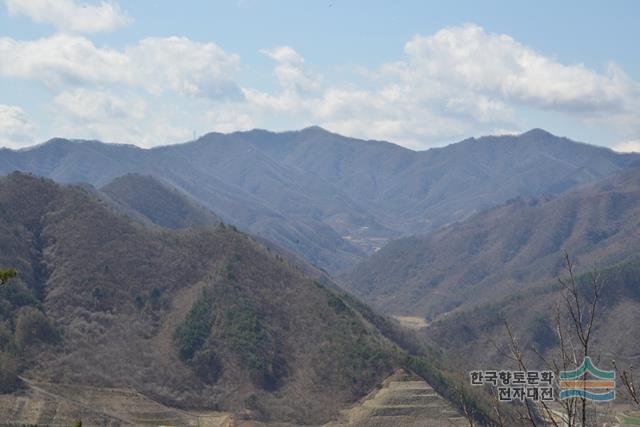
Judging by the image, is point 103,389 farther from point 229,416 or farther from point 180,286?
point 180,286

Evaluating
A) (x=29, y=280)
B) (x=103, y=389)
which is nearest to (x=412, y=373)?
(x=103, y=389)

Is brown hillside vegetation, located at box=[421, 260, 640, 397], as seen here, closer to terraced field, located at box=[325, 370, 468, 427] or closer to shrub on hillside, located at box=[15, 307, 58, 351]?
terraced field, located at box=[325, 370, 468, 427]

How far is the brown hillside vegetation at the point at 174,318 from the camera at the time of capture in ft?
272

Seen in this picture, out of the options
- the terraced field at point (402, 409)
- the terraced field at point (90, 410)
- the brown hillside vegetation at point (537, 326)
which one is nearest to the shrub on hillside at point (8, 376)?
the terraced field at point (90, 410)

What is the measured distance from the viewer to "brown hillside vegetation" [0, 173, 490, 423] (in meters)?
83.0

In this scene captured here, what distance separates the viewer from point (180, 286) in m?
104

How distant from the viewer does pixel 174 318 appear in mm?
96688

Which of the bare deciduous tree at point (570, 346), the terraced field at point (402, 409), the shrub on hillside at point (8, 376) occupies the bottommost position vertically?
the terraced field at point (402, 409)

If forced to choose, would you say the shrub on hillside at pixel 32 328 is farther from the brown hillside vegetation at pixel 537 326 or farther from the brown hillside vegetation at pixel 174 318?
the brown hillside vegetation at pixel 537 326

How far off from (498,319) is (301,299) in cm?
7337

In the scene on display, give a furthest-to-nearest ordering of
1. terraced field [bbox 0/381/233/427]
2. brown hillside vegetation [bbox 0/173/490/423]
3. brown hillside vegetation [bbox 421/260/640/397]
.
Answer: brown hillside vegetation [bbox 421/260/640/397] → brown hillside vegetation [bbox 0/173/490/423] → terraced field [bbox 0/381/233/427]

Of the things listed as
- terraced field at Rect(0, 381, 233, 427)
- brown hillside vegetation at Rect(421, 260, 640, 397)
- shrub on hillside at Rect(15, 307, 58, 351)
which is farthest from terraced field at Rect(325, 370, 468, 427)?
brown hillside vegetation at Rect(421, 260, 640, 397)

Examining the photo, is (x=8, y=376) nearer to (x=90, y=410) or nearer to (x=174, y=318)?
(x=90, y=410)

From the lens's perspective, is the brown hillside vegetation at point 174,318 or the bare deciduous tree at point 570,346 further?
the brown hillside vegetation at point 174,318
